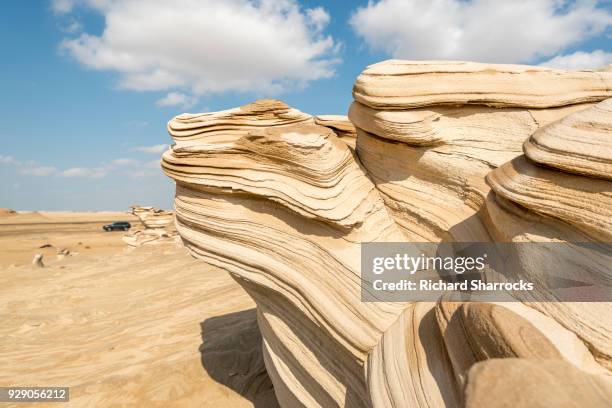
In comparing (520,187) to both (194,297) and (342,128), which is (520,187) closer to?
(342,128)

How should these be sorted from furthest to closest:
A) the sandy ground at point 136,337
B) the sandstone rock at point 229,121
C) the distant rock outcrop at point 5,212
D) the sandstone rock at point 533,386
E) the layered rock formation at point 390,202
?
the distant rock outcrop at point 5,212 < the sandy ground at point 136,337 < the sandstone rock at point 229,121 < the layered rock formation at point 390,202 < the sandstone rock at point 533,386

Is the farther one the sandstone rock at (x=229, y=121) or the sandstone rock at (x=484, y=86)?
the sandstone rock at (x=229, y=121)

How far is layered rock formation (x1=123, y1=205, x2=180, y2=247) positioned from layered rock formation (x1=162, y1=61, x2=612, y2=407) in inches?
661

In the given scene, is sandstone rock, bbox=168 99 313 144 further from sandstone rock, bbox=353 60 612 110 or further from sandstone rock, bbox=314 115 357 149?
sandstone rock, bbox=353 60 612 110

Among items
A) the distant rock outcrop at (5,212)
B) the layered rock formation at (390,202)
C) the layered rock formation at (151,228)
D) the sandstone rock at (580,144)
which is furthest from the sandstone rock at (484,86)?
A: the distant rock outcrop at (5,212)

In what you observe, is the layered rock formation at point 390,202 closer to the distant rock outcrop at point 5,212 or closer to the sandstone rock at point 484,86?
the sandstone rock at point 484,86

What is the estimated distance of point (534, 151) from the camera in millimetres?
2459

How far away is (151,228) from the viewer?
20047 mm

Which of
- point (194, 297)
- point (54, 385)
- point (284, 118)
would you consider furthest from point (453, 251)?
point (194, 297)

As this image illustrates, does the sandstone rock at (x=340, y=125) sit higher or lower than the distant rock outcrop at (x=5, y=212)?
higher

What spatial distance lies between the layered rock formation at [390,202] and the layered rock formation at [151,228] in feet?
55.1

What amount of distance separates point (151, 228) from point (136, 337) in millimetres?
14445

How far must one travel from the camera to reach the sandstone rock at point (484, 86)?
10.5ft

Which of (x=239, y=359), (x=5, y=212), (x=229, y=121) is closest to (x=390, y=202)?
(x=229, y=121)
